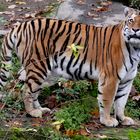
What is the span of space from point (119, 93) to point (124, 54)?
66cm

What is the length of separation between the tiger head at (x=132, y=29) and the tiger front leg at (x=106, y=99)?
22.9 inches

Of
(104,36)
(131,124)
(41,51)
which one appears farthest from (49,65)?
(131,124)

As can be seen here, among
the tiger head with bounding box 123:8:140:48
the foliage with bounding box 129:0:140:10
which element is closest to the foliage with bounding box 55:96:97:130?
the tiger head with bounding box 123:8:140:48

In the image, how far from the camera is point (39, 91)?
294 inches

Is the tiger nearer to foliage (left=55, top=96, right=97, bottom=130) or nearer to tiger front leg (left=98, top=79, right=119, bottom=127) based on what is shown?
tiger front leg (left=98, top=79, right=119, bottom=127)

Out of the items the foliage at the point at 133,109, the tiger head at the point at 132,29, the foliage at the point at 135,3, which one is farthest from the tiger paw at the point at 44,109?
the foliage at the point at 135,3

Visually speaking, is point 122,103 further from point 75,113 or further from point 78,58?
point 78,58

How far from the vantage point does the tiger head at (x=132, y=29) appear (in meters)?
6.73

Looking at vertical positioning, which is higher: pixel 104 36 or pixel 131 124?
pixel 104 36

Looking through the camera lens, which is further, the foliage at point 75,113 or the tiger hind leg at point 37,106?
the tiger hind leg at point 37,106

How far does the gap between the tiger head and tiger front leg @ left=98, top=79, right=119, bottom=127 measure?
58cm

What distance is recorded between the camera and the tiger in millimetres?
7105

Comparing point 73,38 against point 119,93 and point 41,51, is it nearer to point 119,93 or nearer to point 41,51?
point 41,51

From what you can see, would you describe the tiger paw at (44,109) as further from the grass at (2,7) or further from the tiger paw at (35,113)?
the grass at (2,7)
